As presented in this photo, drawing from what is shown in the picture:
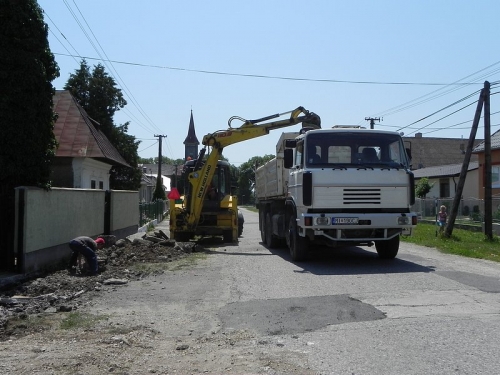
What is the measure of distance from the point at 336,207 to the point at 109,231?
10.1 m

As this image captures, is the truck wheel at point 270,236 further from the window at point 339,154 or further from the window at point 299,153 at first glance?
the window at point 339,154

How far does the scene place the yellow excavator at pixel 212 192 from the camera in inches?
736

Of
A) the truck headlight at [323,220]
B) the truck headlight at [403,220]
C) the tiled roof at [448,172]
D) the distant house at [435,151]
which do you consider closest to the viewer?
the truck headlight at [323,220]

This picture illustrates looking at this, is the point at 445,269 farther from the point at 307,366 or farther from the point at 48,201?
the point at 48,201

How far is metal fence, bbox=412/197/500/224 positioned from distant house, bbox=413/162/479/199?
8295mm

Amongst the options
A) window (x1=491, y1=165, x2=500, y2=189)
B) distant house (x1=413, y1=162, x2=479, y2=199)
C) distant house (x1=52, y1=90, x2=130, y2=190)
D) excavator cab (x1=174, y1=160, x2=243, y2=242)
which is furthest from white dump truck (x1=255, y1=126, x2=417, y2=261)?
distant house (x1=413, y1=162, x2=479, y2=199)

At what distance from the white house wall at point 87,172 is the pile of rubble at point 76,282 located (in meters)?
7.68

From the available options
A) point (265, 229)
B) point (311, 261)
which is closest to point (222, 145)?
point (265, 229)

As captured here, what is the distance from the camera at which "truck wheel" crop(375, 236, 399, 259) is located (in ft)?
45.3

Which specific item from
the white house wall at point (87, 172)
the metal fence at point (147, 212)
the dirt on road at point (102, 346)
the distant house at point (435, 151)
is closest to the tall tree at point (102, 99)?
the metal fence at point (147, 212)

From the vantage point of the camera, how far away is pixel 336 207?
490 inches

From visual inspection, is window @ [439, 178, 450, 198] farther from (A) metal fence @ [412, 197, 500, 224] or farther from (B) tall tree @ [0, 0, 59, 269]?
(B) tall tree @ [0, 0, 59, 269]

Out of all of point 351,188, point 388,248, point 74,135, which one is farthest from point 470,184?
point 351,188

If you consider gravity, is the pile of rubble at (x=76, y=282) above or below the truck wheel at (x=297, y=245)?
below
